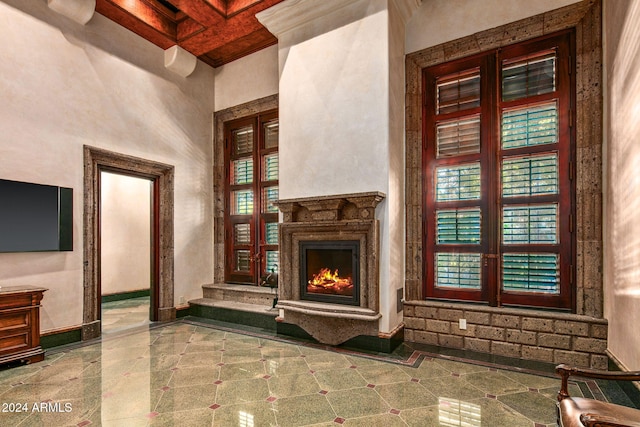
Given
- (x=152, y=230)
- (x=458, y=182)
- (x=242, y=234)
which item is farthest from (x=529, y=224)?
(x=152, y=230)

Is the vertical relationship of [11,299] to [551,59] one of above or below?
below

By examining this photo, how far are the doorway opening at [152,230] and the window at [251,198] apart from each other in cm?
105

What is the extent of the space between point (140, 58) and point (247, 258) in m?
3.63

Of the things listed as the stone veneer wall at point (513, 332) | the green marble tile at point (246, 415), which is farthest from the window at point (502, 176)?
the green marble tile at point (246, 415)

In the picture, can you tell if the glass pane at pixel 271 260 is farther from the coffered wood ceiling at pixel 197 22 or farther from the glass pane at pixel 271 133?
the coffered wood ceiling at pixel 197 22

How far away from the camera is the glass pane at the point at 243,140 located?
5.86 metres

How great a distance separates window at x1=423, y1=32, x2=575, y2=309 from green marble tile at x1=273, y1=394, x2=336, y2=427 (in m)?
2.12

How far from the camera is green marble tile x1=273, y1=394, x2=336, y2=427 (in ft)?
7.70

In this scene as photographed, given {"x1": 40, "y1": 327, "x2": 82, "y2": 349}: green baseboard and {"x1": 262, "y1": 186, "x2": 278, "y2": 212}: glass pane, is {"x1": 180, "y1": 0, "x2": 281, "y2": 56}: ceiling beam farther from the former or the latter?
{"x1": 40, "y1": 327, "x2": 82, "y2": 349}: green baseboard

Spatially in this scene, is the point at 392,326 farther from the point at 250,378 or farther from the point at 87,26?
the point at 87,26

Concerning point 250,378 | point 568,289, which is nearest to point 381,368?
point 250,378

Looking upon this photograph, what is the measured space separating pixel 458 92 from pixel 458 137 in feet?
1.90

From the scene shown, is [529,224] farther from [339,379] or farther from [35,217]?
[35,217]

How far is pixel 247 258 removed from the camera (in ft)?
18.9
